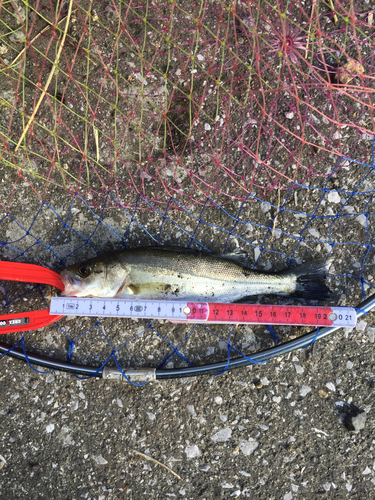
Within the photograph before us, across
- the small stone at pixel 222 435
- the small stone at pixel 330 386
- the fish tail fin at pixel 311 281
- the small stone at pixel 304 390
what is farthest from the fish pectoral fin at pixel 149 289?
the small stone at pixel 330 386

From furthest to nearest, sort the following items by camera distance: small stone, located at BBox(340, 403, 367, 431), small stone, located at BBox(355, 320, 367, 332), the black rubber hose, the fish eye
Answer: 1. small stone, located at BBox(355, 320, 367, 332)
2. small stone, located at BBox(340, 403, 367, 431)
3. the black rubber hose
4. the fish eye

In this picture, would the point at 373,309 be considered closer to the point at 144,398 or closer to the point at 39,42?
the point at 144,398

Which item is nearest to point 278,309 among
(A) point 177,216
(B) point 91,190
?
(A) point 177,216

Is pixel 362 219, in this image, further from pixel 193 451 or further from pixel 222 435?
pixel 193 451

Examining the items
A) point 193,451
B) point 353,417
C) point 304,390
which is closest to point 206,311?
point 304,390

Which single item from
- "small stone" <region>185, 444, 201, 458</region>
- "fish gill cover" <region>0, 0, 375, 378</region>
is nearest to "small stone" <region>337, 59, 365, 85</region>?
"fish gill cover" <region>0, 0, 375, 378</region>

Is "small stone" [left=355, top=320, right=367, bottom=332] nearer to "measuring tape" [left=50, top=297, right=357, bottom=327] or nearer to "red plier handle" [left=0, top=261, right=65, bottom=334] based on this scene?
"measuring tape" [left=50, top=297, right=357, bottom=327]
